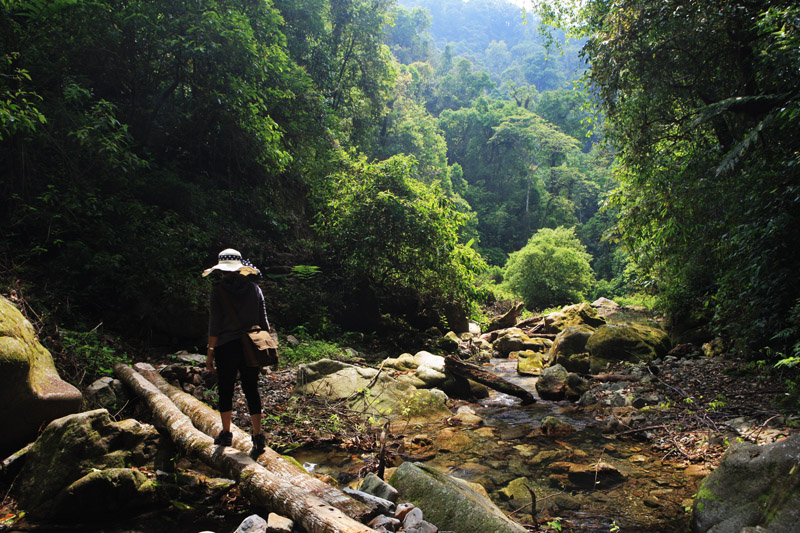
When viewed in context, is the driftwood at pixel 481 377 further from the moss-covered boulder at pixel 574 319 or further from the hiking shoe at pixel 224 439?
the moss-covered boulder at pixel 574 319

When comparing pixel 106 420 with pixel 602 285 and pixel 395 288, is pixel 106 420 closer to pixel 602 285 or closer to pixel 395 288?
pixel 395 288

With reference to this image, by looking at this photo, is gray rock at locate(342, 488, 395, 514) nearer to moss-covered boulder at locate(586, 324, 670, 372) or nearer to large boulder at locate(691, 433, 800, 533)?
large boulder at locate(691, 433, 800, 533)

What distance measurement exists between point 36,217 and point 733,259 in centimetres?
1315

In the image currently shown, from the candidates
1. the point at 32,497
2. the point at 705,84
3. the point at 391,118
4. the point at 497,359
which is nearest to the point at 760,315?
the point at 705,84

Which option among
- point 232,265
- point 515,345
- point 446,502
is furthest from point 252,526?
point 515,345

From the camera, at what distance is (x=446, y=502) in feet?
12.3

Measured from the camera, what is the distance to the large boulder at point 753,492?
335 centimetres

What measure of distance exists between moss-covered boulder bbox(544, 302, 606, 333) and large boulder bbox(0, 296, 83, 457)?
614 inches

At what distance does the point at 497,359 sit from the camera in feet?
48.2

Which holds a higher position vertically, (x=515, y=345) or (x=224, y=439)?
(x=224, y=439)

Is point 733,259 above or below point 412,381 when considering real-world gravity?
above

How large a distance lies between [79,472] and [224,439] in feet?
3.92

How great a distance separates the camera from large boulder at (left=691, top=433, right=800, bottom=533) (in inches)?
132

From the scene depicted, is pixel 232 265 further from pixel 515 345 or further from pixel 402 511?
pixel 515 345
